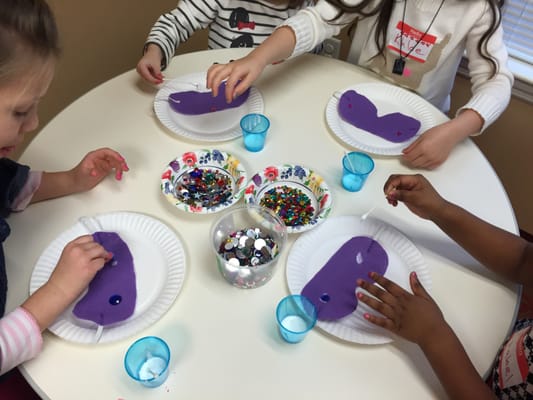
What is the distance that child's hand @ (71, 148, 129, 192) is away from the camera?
94cm

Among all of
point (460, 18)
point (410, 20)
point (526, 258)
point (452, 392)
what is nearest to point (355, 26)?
point (410, 20)

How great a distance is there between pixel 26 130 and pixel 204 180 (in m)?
0.37

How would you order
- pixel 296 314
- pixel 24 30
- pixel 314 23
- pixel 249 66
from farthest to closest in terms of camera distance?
pixel 314 23
pixel 249 66
pixel 296 314
pixel 24 30

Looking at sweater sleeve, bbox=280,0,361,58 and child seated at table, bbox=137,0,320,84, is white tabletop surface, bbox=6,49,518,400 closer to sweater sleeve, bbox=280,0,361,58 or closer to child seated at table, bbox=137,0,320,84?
sweater sleeve, bbox=280,0,361,58

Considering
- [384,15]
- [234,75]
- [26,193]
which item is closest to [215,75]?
[234,75]

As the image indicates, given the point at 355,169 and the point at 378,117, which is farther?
the point at 378,117

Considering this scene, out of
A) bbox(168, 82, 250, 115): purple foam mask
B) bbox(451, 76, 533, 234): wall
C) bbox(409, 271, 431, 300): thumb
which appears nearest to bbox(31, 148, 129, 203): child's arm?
bbox(168, 82, 250, 115): purple foam mask

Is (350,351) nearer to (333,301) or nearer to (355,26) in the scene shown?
(333,301)

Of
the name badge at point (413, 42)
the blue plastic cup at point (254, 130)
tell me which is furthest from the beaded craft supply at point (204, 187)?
the name badge at point (413, 42)

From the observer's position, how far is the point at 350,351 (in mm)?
749

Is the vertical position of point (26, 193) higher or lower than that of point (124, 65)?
higher

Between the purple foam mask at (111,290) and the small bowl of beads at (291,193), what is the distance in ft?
0.91

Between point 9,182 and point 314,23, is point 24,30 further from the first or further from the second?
point 314,23

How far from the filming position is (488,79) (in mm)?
1202
